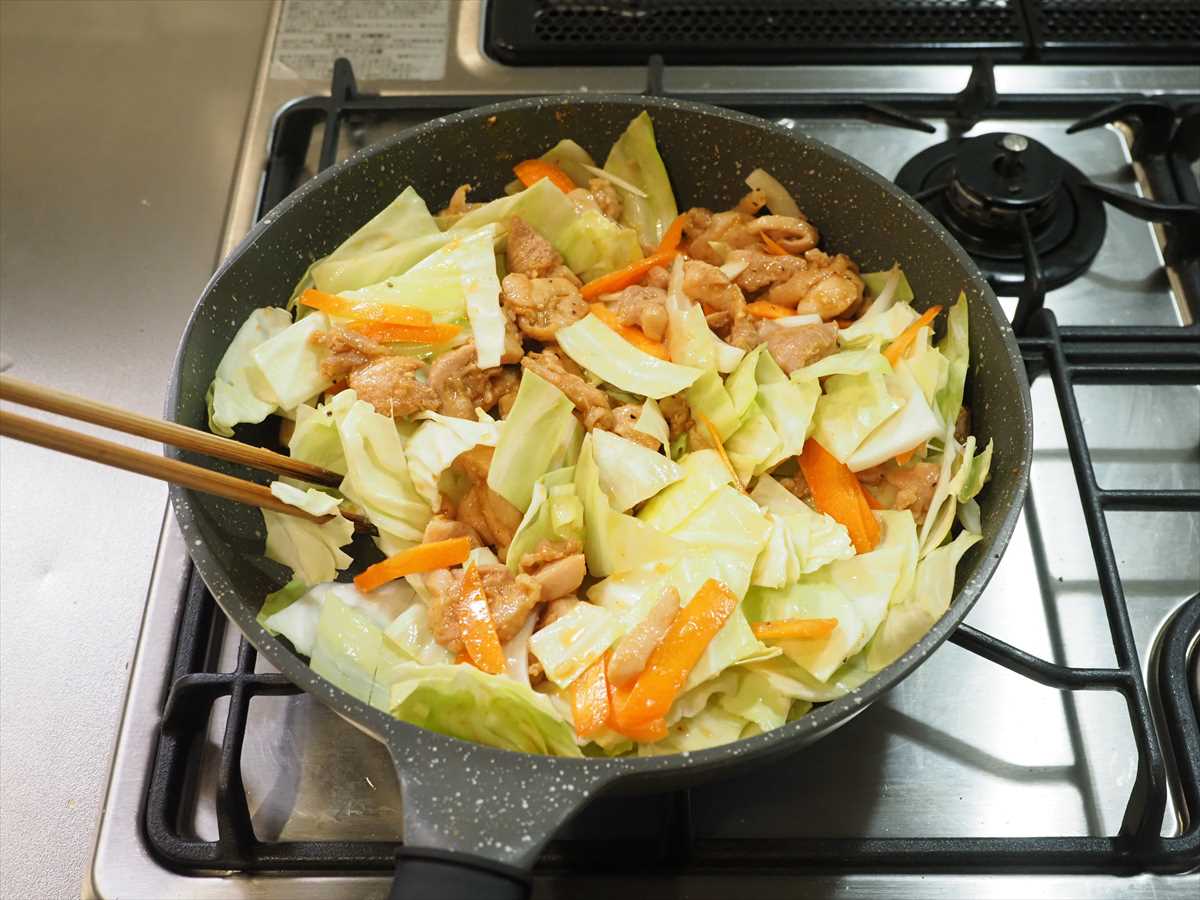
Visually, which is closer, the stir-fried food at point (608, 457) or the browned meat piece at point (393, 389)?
the stir-fried food at point (608, 457)

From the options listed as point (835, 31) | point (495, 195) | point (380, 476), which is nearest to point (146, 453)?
point (380, 476)

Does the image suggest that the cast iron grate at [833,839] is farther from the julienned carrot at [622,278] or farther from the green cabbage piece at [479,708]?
the julienned carrot at [622,278]

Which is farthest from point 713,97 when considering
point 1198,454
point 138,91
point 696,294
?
point 138,91

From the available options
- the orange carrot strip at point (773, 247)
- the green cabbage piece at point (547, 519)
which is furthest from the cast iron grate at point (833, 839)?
the orange carrot strip at point (773, 247)

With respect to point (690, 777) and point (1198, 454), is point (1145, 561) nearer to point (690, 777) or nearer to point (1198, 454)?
point (1198, 454)

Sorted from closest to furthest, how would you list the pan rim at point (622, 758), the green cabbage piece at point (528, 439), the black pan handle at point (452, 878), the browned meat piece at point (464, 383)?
the black pan handle at point (452, 878) < the pan rim at point (622, 758) < the green cabbage piece at point (528, 439) < the browned meat piece at point (464, 383)

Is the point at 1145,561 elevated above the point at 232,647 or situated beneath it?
elevated above
